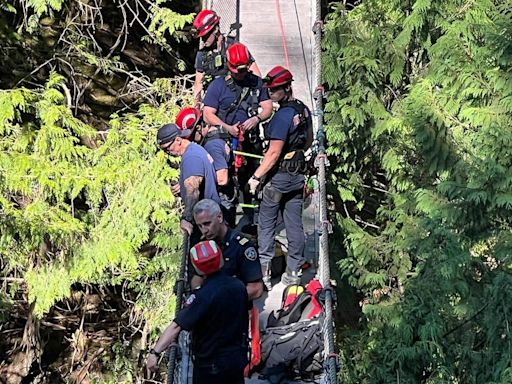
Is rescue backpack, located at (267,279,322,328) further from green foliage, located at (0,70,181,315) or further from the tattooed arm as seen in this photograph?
green foliage, located at (0,70,181,315)

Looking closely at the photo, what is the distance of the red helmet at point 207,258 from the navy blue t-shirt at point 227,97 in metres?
2.09

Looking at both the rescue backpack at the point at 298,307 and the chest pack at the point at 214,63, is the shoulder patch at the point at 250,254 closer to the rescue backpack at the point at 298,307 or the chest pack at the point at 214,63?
the rescue backpack at the point at 298,307

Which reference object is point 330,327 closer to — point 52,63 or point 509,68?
point 509,68

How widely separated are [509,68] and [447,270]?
181 cm

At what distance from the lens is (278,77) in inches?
210

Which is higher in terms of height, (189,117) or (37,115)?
(189,117)

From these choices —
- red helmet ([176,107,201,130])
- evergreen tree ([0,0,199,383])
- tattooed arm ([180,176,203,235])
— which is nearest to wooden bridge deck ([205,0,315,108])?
evergreen tree ([0,0,199,383])

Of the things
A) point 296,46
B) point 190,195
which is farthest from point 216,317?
point 296,46

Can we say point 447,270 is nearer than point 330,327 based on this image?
No

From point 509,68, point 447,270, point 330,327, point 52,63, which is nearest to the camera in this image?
point 330,327

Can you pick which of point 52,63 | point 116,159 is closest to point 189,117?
point 116,159

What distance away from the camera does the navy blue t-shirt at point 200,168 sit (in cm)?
496

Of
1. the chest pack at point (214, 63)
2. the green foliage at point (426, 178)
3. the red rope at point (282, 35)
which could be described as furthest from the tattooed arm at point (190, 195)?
the red rope at point (282, 35)

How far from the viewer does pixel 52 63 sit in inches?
354
